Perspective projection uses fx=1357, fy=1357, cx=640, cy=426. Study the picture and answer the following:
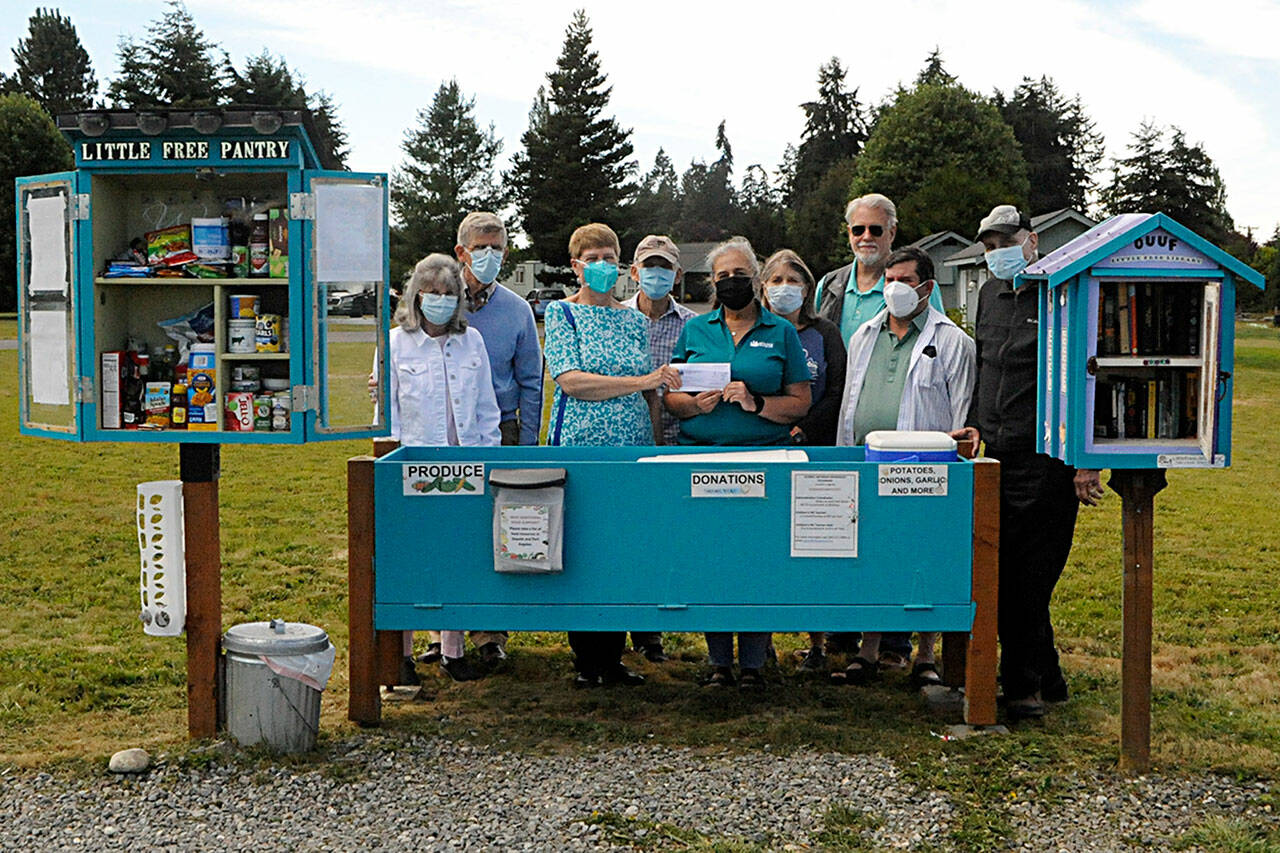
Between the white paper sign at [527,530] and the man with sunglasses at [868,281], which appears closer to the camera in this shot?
the white paper sign at [527,530]

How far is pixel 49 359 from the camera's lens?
531cm

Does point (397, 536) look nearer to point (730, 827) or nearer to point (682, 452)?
point (682, 452)

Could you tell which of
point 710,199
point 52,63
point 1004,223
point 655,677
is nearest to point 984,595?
point 1004,223

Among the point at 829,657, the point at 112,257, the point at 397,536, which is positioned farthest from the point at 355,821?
the point at 829,657

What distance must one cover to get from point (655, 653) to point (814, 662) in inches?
32.1

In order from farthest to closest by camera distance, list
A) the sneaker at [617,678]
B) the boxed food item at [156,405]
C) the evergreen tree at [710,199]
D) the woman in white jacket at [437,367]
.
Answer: the evergreen tree at [710,199] → the sneaker at [617,678] → the woman in white jacket at [437,367] → the boxed food item at [156,405]

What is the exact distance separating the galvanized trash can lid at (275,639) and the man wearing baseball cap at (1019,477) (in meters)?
2.89

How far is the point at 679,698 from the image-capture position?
240 inches

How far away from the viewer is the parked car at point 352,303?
5277 mm

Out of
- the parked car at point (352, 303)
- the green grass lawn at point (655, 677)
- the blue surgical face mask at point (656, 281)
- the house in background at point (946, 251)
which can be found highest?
the house in background at point (946, 251)

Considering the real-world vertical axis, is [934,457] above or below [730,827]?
above

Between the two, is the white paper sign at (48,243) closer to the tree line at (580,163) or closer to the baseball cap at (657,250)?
the baseball cap at (657,250)

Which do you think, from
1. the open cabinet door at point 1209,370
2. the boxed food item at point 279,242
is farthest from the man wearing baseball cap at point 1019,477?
the boxed food item at point 279,242

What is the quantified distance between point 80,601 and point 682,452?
424cm
